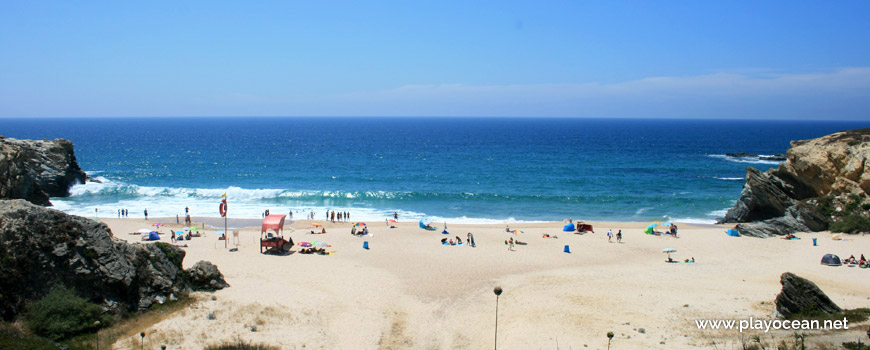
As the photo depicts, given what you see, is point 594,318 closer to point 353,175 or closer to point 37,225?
point 37,225

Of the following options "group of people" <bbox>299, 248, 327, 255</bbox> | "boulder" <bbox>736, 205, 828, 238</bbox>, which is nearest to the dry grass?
"group of people" <bbox>299, 248, 327, 255</bbox>

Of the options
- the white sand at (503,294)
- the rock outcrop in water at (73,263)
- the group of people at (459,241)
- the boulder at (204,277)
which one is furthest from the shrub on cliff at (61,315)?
the group of people at (459,241)

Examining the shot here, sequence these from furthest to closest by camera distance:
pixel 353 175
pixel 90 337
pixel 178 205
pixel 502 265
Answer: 1. pixel 353 175
2. pixel 178 205
3. pixel 502 265
4. pixel 90 337

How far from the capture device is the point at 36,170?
154 feet

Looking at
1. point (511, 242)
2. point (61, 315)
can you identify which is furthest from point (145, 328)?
point (511, 242)

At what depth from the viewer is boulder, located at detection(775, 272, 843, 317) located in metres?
15.6

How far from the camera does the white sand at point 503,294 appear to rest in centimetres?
1553

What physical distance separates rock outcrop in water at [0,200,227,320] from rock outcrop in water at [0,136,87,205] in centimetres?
2728

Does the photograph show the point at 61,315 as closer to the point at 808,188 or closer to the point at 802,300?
the point at 802,300

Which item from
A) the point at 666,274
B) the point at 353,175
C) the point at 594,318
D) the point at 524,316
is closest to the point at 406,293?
the point at 524,316

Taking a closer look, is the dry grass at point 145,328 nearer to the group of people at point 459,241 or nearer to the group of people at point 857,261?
the group of people at point 459,241

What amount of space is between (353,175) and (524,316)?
47.3 m

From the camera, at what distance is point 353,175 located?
206ft

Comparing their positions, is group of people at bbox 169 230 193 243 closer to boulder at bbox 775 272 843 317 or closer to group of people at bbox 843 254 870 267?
boulder at bbox 775 272 843 317
